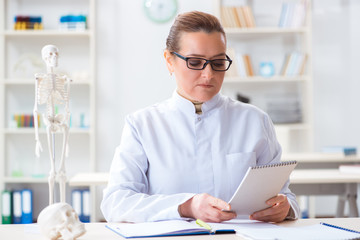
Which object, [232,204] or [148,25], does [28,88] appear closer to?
[148,25]

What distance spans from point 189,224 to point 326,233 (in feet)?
1.12

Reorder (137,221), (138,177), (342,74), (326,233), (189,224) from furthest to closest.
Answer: (342,74)
(138,177)
(137,221)
(189,224)
(326,233)

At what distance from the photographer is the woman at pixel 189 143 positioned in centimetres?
147

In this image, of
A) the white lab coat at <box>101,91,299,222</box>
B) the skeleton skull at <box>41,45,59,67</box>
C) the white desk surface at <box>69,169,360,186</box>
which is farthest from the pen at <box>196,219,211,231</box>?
the white desk surface at <box>69,169,360,186</box>

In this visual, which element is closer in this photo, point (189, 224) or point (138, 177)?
point (189, 224)

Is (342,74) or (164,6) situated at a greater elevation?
(164,6)

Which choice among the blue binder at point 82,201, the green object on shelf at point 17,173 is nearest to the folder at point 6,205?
the green object on shelf at point 17,173

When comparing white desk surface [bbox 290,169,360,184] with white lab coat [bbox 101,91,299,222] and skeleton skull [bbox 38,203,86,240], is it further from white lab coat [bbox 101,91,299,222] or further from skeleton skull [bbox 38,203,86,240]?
skeleton skull [bbox 38,203,86,240]

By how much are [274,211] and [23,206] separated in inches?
153

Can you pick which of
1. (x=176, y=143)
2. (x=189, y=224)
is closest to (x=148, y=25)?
(x=176, y=143)

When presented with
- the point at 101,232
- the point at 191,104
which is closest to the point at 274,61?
the point at 191,104

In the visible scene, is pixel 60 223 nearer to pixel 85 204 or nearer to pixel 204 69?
pixel 204 69

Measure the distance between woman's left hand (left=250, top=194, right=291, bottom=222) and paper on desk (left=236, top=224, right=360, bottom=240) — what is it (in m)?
0.08

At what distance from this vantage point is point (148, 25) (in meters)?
5.15
